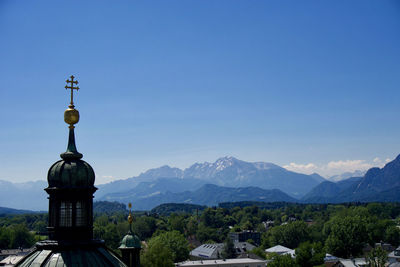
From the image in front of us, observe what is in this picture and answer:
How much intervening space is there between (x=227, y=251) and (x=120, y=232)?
128 feet

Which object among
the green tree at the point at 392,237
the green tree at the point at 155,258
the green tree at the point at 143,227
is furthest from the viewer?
the green tree at the point at 143,227

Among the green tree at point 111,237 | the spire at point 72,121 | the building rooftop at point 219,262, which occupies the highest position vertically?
the spire at point 72,121

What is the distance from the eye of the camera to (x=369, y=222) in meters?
141

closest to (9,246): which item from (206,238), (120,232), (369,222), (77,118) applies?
(120,232)

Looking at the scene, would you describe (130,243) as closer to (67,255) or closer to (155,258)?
(67,255)

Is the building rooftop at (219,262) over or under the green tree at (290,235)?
under

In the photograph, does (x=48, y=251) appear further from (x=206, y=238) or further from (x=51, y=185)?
(x=206, y=238)

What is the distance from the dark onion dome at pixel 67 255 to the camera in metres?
18.4

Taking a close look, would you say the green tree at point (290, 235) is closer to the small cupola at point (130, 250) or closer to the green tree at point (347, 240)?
the green tree at point (347, 240)

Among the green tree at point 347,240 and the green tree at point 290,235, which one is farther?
the green tree at point 290,235

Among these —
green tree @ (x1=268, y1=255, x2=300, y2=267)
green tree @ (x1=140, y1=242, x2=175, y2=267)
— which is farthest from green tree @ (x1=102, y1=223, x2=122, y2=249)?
green tree @ (x1=268, y1=255, x2=300, y2=267)

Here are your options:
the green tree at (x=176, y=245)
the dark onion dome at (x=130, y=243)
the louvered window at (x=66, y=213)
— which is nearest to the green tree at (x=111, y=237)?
the green tree at (x=176, y=245)

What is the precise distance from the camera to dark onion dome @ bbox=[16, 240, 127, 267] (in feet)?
60.3

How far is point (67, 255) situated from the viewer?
18609 millimetres
